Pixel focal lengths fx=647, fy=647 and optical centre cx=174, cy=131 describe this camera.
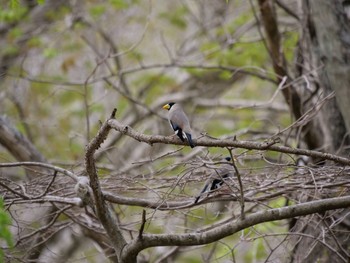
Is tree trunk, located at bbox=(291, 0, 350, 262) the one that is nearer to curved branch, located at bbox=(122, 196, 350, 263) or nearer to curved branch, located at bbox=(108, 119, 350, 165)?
curved branch, located at bbox=(122, 196, 350, 263)

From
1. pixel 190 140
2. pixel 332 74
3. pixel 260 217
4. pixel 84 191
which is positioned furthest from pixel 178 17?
pixel 260 217

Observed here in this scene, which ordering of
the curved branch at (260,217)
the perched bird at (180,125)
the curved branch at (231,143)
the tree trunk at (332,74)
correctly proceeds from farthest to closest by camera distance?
1. the tree trunk at (332,74)
2. the perched bird at (180,125)
3. the curved branch at (260,217)
4. the curved branch at (231,143)

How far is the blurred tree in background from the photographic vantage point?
427 centimetres

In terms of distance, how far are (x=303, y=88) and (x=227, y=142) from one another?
341 centimetres

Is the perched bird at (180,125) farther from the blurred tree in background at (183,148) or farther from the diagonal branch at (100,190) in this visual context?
the diagonal branch at (100,190)

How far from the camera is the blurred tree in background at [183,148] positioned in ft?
14.0

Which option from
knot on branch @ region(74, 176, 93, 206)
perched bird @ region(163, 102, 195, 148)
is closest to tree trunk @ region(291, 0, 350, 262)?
perched bird @ region(163, 102, 195, 148)

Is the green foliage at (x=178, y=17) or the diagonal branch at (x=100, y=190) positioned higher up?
the green foliage at (x=178, y=17)

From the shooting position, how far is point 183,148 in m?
4.79

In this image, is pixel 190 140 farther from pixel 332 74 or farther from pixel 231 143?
pixel 332 74

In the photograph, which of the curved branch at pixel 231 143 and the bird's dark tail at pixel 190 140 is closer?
the curved branch at pixel 231 143

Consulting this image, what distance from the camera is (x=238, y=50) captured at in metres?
9.95

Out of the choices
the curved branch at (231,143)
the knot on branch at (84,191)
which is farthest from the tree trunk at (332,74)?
the knot on branch at (84,191)

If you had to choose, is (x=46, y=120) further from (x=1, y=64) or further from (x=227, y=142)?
(x=227, y=142)
